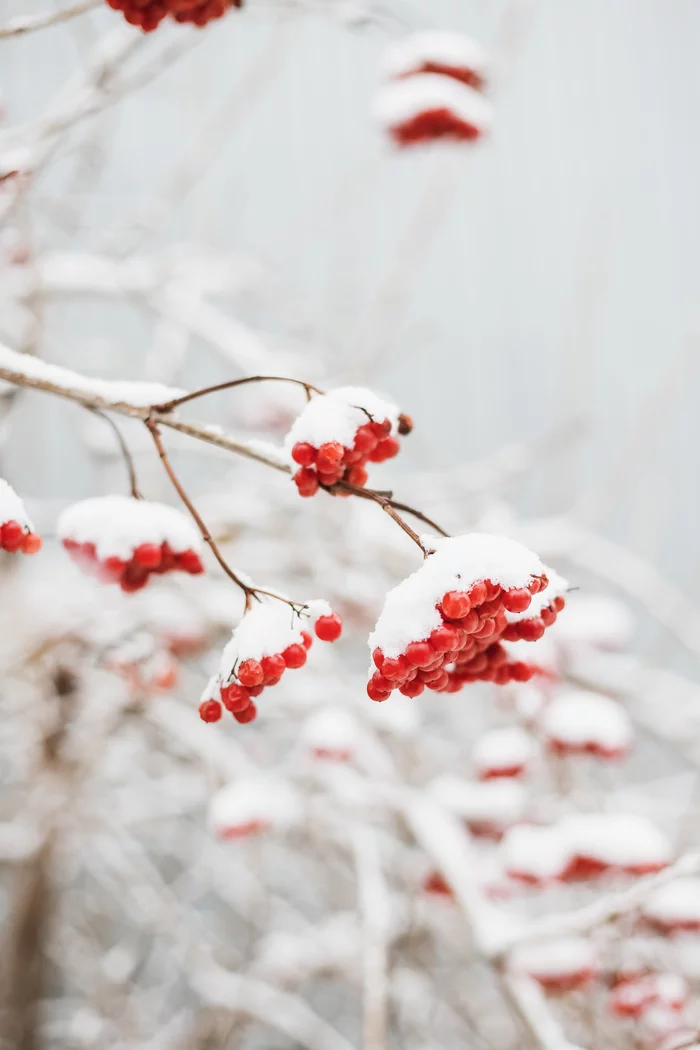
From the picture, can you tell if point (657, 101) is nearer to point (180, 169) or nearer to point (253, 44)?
point (253, 44)

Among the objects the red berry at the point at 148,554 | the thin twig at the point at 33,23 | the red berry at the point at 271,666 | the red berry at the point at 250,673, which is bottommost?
the red berry at the point at 250,673

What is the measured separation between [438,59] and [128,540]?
6.48 ft

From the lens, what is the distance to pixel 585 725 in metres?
2.25

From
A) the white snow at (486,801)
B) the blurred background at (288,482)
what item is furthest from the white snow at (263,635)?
the white snow at (486,801)

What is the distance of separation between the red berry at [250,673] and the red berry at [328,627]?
8 cm

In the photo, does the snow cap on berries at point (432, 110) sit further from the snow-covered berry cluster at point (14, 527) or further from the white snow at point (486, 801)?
the white snow at point (486, 801)

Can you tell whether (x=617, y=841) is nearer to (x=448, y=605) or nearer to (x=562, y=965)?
(x=562, y=965)

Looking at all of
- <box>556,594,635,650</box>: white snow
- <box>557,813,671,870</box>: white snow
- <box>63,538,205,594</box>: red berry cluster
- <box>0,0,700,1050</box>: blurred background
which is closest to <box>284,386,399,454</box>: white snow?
<box>63,538,205,594</box>: red berry cluster

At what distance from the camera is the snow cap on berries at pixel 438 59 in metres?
2.23

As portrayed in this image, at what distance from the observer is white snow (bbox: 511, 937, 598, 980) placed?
214cm

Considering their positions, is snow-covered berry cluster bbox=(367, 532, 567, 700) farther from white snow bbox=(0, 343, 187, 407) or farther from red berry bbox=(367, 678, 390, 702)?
white snow bbox=(0, 343, 187, 407)

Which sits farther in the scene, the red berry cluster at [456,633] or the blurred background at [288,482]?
the blurred background at [288,482]

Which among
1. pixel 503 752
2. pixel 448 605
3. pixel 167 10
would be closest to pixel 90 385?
pixel 448 605

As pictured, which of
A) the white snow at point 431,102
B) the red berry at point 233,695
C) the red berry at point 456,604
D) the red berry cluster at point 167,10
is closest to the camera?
the red berry at point 456,604
